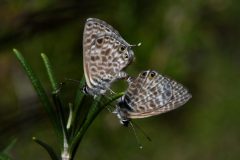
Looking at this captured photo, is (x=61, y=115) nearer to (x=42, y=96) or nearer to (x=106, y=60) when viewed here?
(x=42, y=96)

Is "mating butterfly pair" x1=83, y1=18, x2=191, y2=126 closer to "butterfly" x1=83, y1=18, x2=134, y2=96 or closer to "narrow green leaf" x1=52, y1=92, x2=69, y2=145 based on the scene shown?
"butterfly" x1=83, y1=18, x2=134, y2=96

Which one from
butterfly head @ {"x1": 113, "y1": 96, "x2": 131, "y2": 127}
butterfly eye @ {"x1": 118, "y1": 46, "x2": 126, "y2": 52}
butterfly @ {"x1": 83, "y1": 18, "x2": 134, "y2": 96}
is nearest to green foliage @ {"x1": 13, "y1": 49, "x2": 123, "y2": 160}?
butterfly head @ {"x1": 113, "y1": 96, "x2": 131, "y2": 127}

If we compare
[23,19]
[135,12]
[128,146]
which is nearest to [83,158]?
[128,146]

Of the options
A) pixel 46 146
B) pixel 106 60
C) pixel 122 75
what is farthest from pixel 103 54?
pixel 46 146

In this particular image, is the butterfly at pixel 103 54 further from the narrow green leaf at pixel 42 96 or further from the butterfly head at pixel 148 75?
the narrow green leaf at pixel 42 96

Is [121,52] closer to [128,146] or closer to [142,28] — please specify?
[142,28]

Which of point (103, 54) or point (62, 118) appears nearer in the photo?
point (62, 118)

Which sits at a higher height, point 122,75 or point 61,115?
point 61,115
